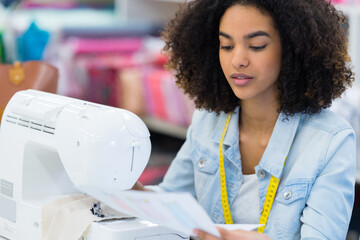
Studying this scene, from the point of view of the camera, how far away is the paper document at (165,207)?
1.17 meters

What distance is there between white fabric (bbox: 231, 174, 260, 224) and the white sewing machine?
31cm

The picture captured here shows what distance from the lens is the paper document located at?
3.85 ft

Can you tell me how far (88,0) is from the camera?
4.09 meters

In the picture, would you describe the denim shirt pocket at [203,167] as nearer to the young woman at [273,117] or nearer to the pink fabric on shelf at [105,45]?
the young woman at [273,117]

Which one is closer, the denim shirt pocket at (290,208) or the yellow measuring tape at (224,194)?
the denim shirt pocket at (290,208)

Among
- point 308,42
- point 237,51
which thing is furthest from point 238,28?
point 308,42

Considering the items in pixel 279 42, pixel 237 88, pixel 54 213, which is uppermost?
pixel 279 42

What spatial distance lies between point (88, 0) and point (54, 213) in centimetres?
279

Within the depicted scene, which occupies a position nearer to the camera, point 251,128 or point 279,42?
point 279,42

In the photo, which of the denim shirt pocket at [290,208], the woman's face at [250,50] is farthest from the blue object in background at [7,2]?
the denim shirt pocket at [290,208]

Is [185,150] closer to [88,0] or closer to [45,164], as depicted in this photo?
[45,164]

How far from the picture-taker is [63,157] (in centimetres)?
144

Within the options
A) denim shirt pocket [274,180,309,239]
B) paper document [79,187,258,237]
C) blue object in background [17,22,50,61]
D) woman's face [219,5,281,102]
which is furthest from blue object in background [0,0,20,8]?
paper document [79,187,258,237]

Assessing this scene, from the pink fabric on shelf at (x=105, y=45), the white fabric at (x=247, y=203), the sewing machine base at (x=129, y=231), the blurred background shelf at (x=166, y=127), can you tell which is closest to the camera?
the sewing machine base at (x=129, y=231)
